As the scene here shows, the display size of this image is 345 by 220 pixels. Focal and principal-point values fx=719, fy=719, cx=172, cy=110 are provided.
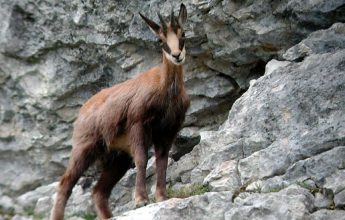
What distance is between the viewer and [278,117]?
879 cm

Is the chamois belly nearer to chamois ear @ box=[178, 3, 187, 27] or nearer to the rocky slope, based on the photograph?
the rocky slope

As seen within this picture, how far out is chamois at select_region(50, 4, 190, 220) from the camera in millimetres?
8875

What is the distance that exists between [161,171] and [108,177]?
1.13 metres

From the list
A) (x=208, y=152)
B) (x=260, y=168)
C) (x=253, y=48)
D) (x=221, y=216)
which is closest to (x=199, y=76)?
(x=253, y=48)

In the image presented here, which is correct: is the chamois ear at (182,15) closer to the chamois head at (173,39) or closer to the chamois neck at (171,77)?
the chamois head at (173,39)

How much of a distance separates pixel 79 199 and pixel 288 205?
460 cm

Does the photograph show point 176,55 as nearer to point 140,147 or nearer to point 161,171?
point 140,147

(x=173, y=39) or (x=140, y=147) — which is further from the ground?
(x=173, y=39)

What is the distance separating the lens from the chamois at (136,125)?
888 cm

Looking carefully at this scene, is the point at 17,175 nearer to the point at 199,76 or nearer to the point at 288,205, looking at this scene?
the point at 199,76

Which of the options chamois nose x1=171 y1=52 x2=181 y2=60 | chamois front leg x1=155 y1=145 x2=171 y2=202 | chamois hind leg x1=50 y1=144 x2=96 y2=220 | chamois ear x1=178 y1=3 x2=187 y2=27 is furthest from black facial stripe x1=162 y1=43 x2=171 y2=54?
chamois hind leg x1=50 y1=144 x2=96 y2=220

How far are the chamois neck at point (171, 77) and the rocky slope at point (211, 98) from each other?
0.87 meters

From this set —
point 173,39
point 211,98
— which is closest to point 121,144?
point 173,39

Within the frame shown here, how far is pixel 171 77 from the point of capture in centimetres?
895
